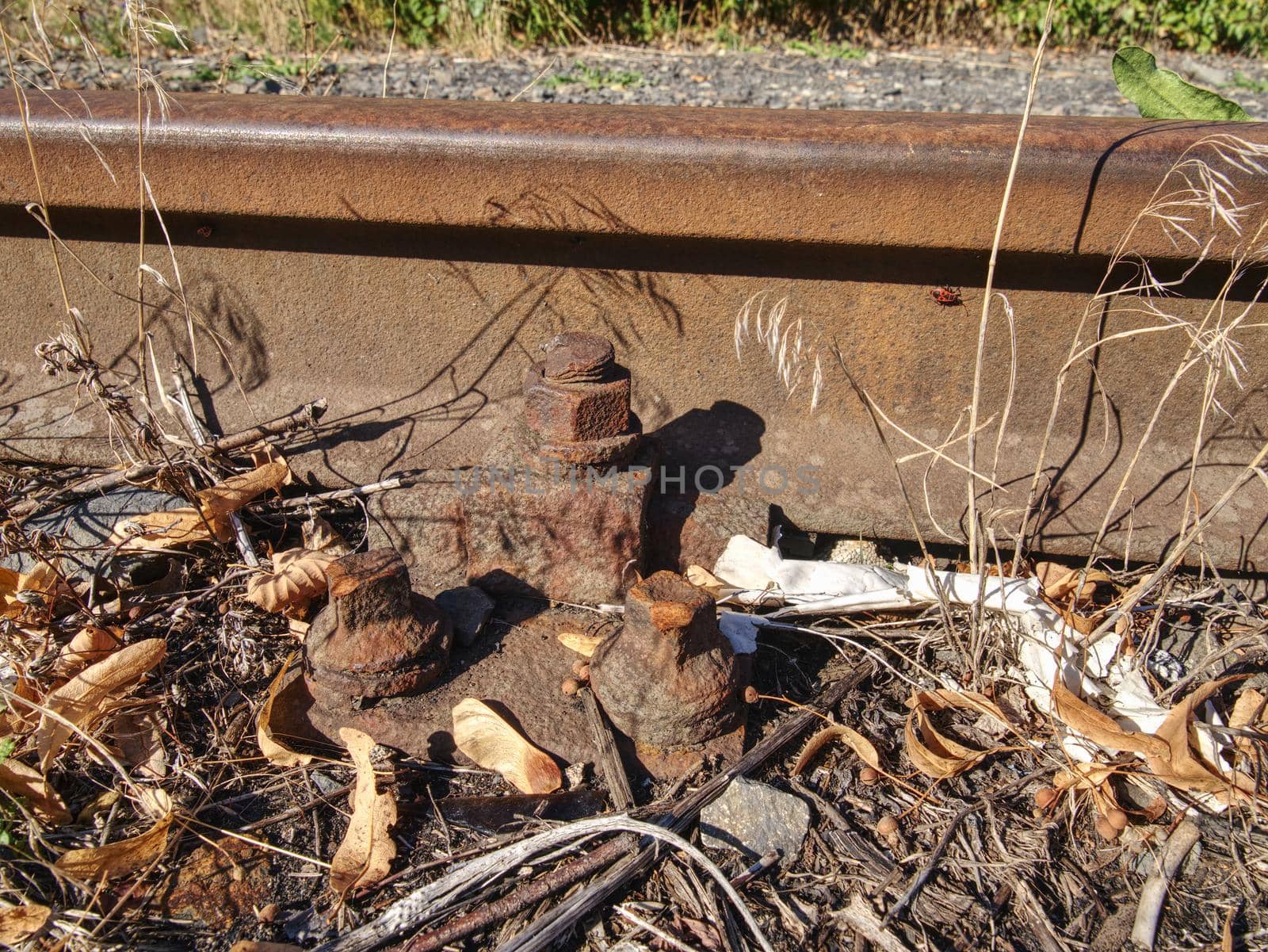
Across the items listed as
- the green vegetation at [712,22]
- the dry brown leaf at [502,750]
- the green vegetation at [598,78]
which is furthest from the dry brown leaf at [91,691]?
the green vegetation at [712,22]

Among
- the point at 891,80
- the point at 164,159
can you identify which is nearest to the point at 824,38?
the point at 891,80

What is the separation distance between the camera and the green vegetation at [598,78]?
Result: 13.1 ft

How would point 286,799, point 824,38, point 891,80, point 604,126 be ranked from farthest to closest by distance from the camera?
1. point 824,38
2. point 891,80
3. point 604,126
4. point 286,799

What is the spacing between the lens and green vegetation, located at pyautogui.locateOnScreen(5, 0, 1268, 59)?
16.9 ft

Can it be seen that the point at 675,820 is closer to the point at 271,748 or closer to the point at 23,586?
the point at 271,748

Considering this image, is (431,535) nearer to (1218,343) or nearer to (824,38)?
(1218,343)

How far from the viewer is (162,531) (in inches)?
96.4

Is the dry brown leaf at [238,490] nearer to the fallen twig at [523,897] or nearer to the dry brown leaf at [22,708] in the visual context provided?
the dry brown leaf at [22,708]

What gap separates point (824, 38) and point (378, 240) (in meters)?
4.40

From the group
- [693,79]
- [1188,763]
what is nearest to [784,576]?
[1188,763]

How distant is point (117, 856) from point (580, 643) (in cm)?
102

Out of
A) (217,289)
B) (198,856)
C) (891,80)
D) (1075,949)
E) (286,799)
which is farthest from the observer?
(891,80)

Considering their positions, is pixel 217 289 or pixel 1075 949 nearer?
pixel 1075 949

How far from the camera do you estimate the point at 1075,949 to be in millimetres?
1677
